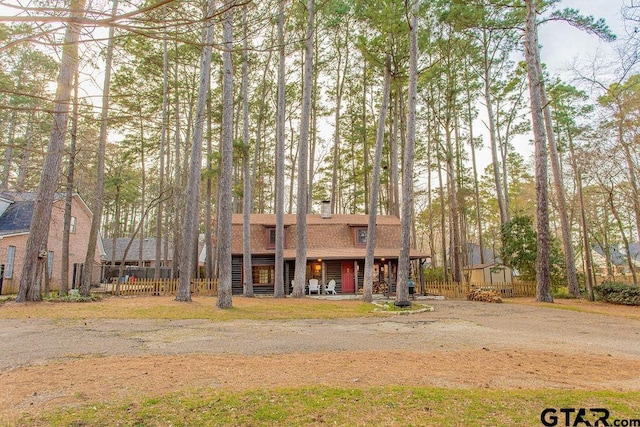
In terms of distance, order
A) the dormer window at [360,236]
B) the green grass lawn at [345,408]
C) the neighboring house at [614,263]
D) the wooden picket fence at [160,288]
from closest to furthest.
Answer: the green grass lawn at [345,408], the wooden picket fence at [160,288], the dormer window at [360,236], the neighboring house at [614,263]

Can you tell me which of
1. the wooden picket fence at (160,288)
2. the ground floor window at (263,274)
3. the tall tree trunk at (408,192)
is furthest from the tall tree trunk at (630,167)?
the wooden picket fence at (160,288)

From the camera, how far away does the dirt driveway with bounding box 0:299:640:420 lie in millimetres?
4340

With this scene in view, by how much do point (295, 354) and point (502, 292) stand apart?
733 inches

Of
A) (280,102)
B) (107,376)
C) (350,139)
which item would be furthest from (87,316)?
(350,139)

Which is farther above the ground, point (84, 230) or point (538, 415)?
point (84, 230)

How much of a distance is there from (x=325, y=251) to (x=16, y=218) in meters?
17.3

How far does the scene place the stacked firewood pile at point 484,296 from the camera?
17534 millimetres

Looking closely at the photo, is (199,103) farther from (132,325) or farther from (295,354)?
(295,354)

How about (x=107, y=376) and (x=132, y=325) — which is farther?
(x=132, y=325)

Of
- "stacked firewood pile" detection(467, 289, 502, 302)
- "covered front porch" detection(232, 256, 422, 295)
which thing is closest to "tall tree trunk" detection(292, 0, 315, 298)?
"covered front porch" detection(232, 256, 422, 295)

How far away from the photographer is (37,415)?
3.31 m

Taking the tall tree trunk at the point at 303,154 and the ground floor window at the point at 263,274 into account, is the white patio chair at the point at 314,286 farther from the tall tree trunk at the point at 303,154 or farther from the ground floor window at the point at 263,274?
the tall tree trunk at the point at 303,154

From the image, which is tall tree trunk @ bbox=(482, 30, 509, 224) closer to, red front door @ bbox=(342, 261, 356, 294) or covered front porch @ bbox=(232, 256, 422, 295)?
covered front porch @ bbox=(232, 256, 422, 295)

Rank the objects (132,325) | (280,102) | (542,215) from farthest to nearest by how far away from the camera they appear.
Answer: (280,102), (542,215), (132,325)
